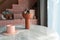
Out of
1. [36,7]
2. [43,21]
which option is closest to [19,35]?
[43,21]

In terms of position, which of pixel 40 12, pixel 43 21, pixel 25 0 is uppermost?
pixel 25 0

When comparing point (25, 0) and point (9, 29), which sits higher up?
point (25, 0)

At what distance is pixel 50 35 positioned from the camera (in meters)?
1.67

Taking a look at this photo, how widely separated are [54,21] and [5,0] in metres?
1.87

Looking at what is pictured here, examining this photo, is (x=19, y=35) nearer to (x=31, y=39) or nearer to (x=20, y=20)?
(x=31, y=39)

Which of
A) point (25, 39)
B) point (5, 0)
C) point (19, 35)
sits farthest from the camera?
point (5, 0)

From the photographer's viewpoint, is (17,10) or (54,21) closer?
(54,21)

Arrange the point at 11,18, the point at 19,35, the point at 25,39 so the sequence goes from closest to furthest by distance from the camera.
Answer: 1. the point at 25,39
2. the point at 19,35
3. the point at 11,18

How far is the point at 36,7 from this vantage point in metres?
3.59

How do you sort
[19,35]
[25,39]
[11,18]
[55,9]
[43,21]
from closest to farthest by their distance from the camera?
[25,39] < [19,35] < [55,9] < [43,21] < [11,18]

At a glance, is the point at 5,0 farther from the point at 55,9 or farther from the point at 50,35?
the point at 50,35

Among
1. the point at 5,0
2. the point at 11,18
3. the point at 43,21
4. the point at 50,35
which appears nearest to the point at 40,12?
the point at 43,21

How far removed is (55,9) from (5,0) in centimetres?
187

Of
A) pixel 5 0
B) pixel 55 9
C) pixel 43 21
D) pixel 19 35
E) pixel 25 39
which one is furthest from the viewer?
pixel 5 0
